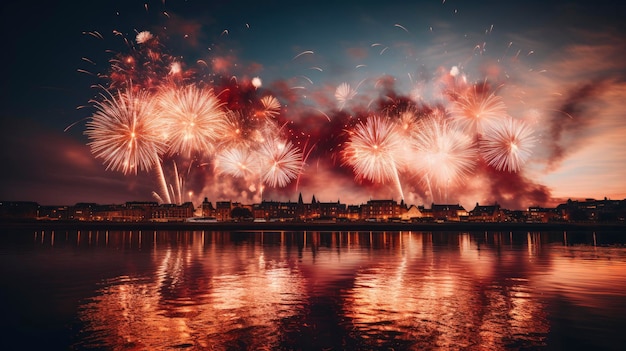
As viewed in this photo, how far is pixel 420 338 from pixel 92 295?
18.2 m

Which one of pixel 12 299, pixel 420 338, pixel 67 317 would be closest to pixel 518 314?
pixel 420 338

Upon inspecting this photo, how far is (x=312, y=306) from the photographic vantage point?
21828mm

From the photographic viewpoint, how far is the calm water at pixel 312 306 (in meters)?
15.8

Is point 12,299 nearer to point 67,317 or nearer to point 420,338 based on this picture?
point 67,317

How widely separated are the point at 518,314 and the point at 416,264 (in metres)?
20.2

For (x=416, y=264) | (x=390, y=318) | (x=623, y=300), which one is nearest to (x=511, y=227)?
(x=416, y=264)

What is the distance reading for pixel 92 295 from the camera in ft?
81.9

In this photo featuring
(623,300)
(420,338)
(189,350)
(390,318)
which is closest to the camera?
(189,350)

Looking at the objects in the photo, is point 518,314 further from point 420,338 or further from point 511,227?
point 511,227

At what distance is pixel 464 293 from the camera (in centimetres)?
2530

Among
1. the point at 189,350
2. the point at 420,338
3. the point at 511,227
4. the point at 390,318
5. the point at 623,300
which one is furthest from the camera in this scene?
the point at 511,227

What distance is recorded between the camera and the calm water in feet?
52.0

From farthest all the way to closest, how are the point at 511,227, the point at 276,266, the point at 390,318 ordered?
1. the point at 511,227
2. the point at 276,266
3. the point at 390,318

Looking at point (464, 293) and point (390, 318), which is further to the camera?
point (464, 293)
